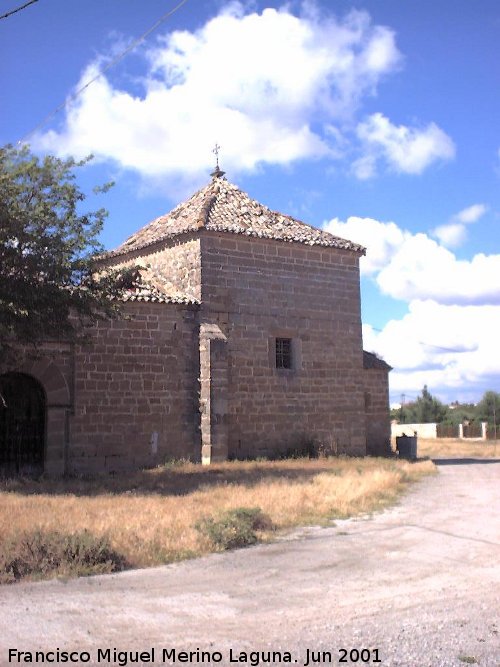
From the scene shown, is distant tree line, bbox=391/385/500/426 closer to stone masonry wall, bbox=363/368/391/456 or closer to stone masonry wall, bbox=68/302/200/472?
stone masonry wall, bbox=363/368/391/456

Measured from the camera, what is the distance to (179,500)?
11.5 metres

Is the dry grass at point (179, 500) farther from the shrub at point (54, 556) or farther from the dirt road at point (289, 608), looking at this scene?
the dirt road at point (289, 608)

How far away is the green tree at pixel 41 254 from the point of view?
1260cm

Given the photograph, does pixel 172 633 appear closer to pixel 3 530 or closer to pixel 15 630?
pixel 15 630

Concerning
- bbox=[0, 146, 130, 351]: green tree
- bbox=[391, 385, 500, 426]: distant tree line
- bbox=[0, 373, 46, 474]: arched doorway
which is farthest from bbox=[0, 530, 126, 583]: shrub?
bbox=[391, 385, 500, 426]: distant tree line

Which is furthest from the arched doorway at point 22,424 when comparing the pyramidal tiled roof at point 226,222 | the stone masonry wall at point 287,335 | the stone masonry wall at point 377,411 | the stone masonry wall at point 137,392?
the stone masonry wall at point 377,411

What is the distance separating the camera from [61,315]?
43.7 feet

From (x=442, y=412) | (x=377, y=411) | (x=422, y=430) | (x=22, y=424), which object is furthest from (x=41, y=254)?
(x=442, y=412)

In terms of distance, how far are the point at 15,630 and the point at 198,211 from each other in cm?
1626

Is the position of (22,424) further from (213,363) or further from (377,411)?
(377,411)

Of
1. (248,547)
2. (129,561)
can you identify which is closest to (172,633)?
(129,561)

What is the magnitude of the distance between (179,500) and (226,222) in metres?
10.2

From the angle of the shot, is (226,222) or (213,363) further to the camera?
(226,222)

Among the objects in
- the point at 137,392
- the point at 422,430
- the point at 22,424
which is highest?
the point at 137,392
